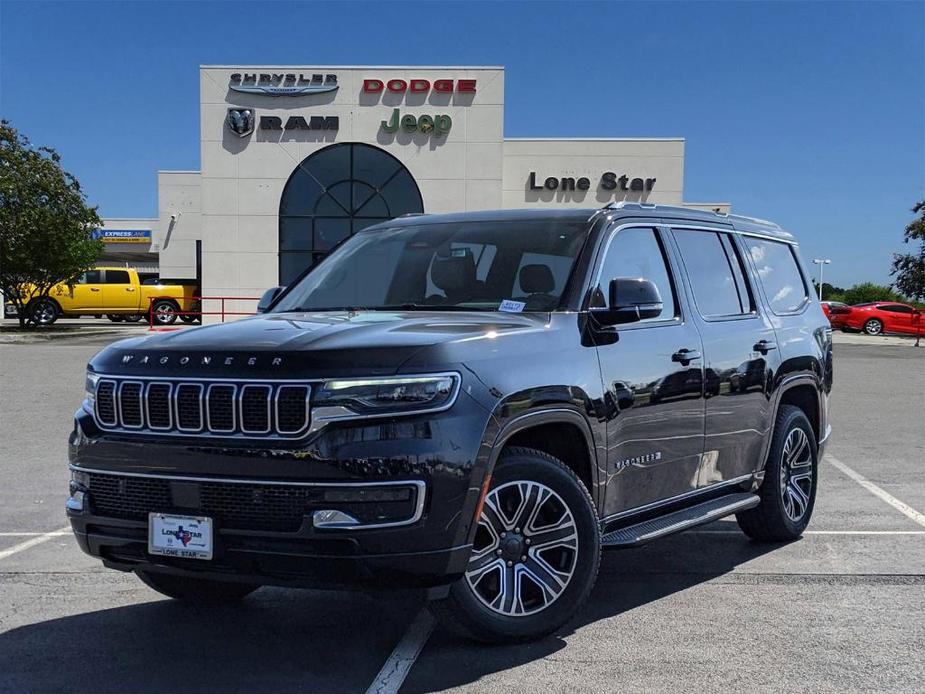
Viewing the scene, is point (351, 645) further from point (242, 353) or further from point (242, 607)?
point (242, 353)

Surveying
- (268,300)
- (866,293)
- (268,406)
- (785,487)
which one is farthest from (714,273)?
(866,293)

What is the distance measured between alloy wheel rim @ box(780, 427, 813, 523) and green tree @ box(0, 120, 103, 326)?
31.2 meters

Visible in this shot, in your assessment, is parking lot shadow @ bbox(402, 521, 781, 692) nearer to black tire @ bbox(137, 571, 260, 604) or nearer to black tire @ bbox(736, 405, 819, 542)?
black tire @ bbox(736, 405, 819, 542)

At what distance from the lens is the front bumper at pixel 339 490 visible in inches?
151

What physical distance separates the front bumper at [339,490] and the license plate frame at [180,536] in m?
0.03

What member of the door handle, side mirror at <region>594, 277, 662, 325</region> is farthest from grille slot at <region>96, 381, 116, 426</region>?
the door handle

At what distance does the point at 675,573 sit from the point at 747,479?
0.76m

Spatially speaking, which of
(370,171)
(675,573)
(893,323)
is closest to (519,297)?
(675,573)

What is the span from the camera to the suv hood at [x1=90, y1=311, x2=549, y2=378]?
394cm

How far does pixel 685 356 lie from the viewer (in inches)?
215

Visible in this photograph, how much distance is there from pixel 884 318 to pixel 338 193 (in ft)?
73.7

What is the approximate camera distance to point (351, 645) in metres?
4.57

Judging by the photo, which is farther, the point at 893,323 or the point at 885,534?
the point at 893,323

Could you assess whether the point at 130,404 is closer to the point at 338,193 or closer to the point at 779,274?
the point at 779,274
